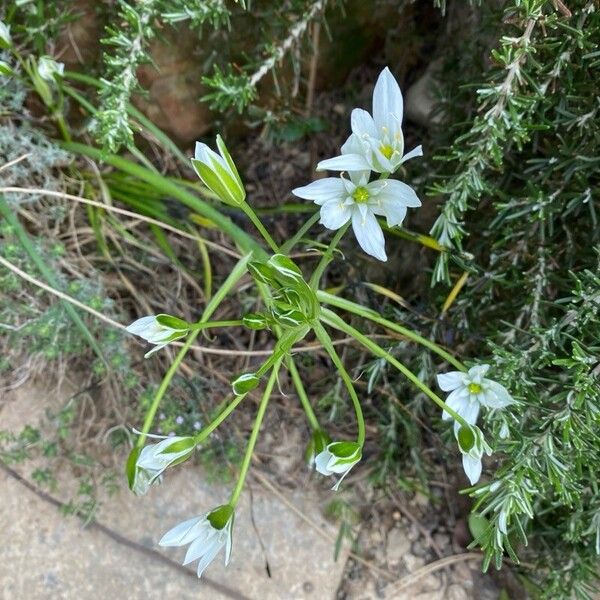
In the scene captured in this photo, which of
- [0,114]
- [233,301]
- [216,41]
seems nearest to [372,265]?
[233,301]

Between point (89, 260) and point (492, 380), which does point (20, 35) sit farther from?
point (492, 380)

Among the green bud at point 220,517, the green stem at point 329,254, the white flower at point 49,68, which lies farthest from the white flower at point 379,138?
the white flower at point 49,68

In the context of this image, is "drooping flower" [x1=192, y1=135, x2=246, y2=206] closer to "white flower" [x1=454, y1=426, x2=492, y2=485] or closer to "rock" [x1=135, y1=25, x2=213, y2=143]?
"white flower" [x1=454, y1=426, x2=492, y2=485]

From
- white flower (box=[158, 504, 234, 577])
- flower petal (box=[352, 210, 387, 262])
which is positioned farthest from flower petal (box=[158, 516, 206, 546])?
flower petal (box=[352, 210, 387, 262])

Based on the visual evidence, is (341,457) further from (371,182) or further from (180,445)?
(371,182)

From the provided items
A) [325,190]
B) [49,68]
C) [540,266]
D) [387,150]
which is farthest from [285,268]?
[49,68]

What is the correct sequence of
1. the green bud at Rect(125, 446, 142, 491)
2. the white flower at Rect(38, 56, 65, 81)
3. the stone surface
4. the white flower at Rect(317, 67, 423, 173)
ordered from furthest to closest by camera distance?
1. the stone surface
2. the white flower at Rect(38, 56, 65, 81)
3. the green bud at Rect(125, 446, 142, 491)
4. the white flower at Rect(317, 67, 423, 173)

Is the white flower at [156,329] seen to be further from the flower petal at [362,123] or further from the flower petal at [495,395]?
the flower petal at [495,395]
